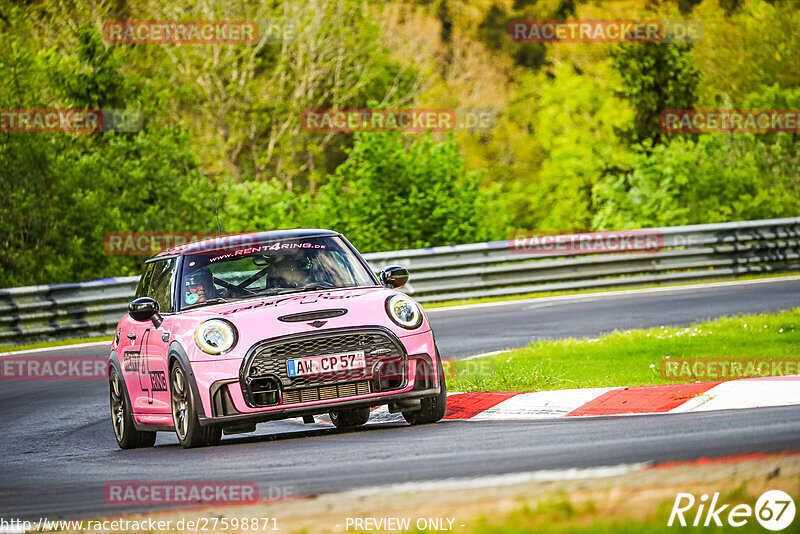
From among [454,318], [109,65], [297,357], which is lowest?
[454,318]

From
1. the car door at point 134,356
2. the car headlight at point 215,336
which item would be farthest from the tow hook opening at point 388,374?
the car door at point 134,356

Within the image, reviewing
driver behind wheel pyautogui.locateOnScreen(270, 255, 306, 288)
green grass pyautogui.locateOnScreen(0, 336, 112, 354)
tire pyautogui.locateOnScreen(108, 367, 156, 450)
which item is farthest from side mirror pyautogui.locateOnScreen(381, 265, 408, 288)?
green grass pyautogui.locateOnScreen(0, 336, 112, 354)

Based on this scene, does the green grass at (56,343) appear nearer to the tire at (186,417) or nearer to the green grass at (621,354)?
the green grass at (621,354)

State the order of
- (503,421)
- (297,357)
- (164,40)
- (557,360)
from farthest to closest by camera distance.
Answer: (164,40) < (557,360) < (503,421) < (297,357)

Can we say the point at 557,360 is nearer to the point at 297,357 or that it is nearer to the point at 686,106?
the point at 297,357

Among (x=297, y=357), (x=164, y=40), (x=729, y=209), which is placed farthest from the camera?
(x=164, y=40)

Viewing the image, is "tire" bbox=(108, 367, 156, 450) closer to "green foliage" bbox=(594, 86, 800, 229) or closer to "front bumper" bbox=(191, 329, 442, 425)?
"front bumper" bbox=(191, 329, 442, 425)

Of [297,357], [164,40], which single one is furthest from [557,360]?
[164,40]

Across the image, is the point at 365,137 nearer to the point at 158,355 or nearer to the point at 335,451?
the point at 158,355

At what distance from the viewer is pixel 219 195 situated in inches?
1179

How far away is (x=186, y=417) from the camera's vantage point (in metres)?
8.79

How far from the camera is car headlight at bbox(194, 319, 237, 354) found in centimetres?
850

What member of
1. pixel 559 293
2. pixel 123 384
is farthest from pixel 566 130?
pixel 123 384

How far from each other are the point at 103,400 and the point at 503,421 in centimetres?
581
